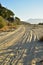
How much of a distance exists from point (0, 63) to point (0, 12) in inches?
2831

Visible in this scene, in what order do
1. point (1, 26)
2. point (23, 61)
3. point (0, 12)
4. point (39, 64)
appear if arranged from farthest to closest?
point (0, 12) → point (1, 26) → point (23, 61) → point (39, 64)

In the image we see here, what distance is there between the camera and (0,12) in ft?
269

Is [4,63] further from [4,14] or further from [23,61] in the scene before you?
[4,14]

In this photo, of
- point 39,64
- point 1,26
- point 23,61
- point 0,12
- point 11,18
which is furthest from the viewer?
point 11,18

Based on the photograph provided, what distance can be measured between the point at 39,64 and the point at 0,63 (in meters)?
1.81

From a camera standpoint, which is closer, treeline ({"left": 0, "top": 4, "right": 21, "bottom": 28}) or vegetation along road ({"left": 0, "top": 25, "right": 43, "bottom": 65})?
vegetation along road ({"left": 0, "top": 25, "right": 43, "bottom": 65})

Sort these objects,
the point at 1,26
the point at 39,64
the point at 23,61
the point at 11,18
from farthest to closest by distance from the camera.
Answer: the point at 11,18
the point at 1,26
the point at 23,61
the point at 39,64

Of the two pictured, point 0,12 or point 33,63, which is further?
point 0,12

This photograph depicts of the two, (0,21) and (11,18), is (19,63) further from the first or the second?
(11,18)

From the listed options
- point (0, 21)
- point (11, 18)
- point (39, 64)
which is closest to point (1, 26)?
point (0, 21)

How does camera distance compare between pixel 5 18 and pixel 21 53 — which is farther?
pixel 5 18

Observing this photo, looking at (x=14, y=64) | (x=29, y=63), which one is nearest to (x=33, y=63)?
(x=29, y=63)

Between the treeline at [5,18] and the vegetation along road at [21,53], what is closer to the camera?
the vegetation along road at [21,53]

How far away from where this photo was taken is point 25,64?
10.4 m
